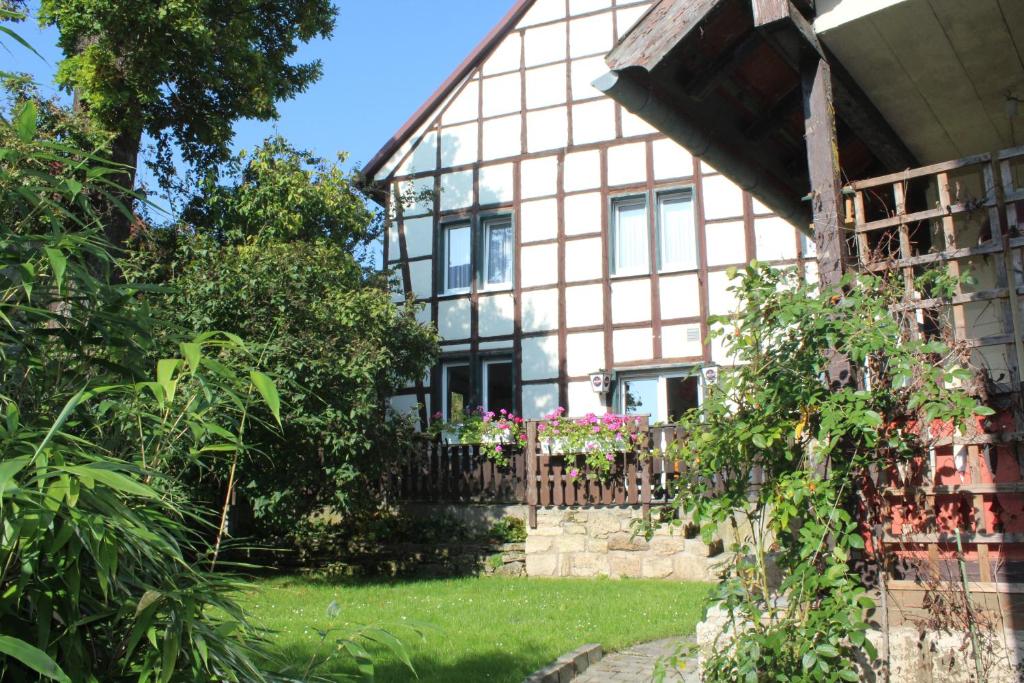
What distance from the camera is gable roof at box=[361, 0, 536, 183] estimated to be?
49.1 ft

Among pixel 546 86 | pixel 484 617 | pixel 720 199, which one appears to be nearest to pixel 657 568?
pixel 484 617

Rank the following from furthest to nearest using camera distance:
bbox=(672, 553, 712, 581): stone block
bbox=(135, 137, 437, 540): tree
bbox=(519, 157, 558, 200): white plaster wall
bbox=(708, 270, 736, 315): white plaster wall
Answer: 1. bbox=(519, 157, 558, 200): white plaster wall
2. bbox=(708, 270, 736, 315): white plaster wall
3. bbox=(672, 553, 712, 581): stone block
4. bbox=(135, 137, 437, 540): tree

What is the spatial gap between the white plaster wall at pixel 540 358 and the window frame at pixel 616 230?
1424 mm

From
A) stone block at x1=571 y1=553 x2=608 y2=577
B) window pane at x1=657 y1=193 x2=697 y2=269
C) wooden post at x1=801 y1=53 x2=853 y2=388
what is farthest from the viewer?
window pane at x1=657 y1=193 x2=697 y2=269

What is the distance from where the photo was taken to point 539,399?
14.0 m

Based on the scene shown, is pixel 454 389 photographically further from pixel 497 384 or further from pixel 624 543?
pixel 624 543

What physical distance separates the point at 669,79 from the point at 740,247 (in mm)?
8312

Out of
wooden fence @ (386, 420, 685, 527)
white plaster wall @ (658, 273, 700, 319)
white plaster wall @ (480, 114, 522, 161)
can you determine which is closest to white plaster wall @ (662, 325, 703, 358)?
white plaster wall @ (658, 273, 700, 319)

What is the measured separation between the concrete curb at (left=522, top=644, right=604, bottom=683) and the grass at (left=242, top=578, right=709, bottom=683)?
3.6 inches

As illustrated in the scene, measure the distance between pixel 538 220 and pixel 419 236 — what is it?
7.21ft

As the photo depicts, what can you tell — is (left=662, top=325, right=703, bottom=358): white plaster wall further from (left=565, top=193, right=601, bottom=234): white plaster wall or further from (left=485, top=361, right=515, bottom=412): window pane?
(left=485, top=361, right=515, bottom=412): window pane

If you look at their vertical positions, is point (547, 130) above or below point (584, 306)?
above

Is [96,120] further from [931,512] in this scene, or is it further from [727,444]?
[931,512]

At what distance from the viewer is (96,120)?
1113cm
